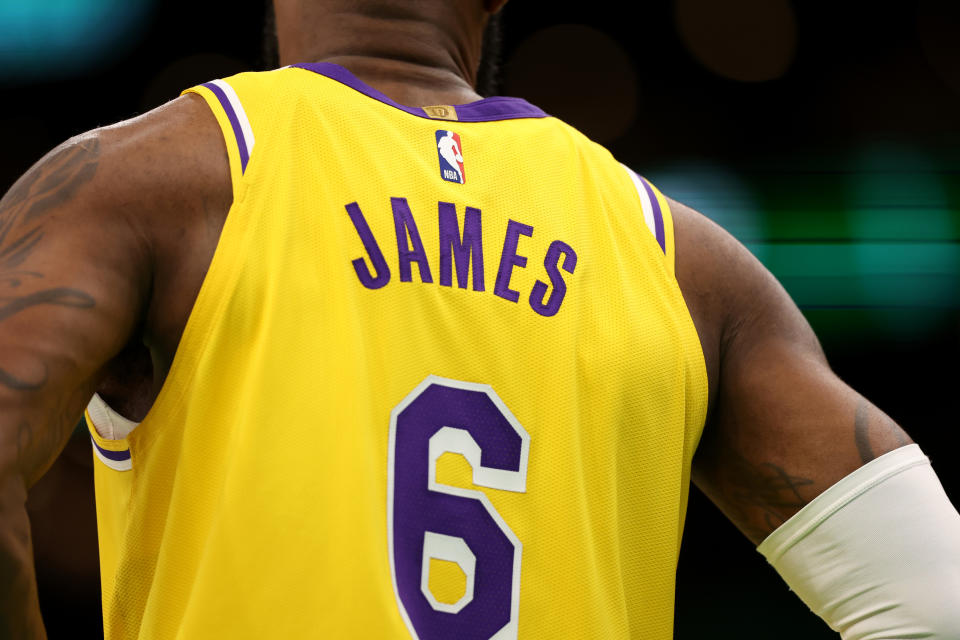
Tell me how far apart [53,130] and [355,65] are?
460cm

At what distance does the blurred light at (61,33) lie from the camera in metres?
5.38

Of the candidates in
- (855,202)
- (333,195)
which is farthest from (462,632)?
(855,202)

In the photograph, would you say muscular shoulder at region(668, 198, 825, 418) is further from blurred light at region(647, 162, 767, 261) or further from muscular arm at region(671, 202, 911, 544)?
blurred light at region(647, 162, 767, 261)

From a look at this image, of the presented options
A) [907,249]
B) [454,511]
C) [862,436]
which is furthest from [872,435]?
[907,249]

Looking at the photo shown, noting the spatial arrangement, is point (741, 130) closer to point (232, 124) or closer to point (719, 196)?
point (719, 196)

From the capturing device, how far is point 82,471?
443 centimetres

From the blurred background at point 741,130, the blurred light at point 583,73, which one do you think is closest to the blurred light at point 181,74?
the blurred background at point 741,130

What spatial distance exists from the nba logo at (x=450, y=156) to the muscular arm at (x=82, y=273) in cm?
27

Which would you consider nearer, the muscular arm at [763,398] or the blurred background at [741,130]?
the muscular arm at [763,398]

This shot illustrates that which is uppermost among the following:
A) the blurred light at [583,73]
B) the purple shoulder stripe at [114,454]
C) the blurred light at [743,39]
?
the purple shoulder stripe at [114,454]

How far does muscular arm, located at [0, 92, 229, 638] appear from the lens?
1.05 m

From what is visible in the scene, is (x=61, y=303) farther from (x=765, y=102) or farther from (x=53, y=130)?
(x=765, y=102)

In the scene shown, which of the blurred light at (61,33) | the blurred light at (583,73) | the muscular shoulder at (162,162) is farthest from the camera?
the blurred light at (583,73)

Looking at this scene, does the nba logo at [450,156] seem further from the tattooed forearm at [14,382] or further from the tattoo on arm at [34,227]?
the tattooed forearm at [14,382]
